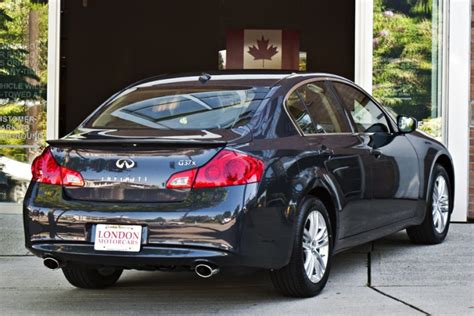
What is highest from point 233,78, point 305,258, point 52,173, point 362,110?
point 233,78

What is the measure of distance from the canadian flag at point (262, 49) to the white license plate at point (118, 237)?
394 inches

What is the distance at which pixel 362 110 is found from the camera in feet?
25.4

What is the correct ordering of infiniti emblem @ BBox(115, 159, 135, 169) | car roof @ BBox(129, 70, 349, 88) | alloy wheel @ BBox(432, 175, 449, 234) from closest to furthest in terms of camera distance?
infiniti emblem @ BBox(115, 159, 135, 169), car roof @ BBox(129, 70, 349, 88), alloy wheel @ BBox(432, 175, 449, 234)

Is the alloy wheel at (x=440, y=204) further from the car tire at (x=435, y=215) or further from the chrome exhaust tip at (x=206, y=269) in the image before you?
the chrome exhaust tip at (x=206, y=269)

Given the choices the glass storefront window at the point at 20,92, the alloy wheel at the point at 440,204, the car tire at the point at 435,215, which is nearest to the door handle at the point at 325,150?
the car tire at the point at 435,215

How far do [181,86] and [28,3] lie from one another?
5265 mm

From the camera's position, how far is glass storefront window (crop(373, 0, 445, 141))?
419 inches

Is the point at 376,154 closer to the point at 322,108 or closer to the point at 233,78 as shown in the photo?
the point at 322,108

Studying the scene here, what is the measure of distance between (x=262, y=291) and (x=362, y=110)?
1894 millimetres

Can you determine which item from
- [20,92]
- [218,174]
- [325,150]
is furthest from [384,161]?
[20,92]

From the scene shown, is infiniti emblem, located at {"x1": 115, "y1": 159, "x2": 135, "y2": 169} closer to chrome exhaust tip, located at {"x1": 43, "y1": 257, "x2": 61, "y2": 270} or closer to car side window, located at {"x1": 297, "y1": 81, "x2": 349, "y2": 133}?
chrome exhaust tip, located at {"x1": 43, "y1": 257, "x2": 61, "y2": 270}

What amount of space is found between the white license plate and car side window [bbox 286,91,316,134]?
1.42 metres

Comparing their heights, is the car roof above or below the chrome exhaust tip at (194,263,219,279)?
above

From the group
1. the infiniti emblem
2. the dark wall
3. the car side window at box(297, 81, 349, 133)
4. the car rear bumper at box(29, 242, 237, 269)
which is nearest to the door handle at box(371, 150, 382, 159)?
the car side window at box(297, 81, 349, 133)
